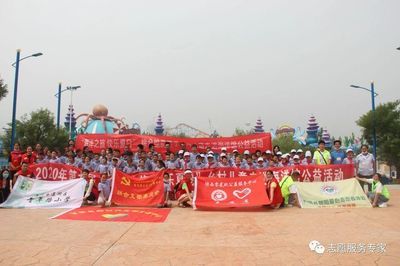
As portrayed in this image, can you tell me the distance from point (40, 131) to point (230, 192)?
1895 centimetres

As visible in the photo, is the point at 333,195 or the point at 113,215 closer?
the point at 113,215

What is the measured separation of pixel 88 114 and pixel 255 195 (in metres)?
39.5

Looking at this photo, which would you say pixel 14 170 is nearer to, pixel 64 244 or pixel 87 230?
pixel 87 230

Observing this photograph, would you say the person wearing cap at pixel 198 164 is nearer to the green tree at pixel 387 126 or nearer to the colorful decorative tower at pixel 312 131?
the green tree at pixel 387 126

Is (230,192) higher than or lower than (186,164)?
lower

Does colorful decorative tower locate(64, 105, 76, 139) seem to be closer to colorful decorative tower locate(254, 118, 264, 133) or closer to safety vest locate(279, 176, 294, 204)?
colorful decorative tower locate(254, 118, 264, 133)

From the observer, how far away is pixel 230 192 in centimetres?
992

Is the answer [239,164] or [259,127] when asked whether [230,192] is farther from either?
[259,127]

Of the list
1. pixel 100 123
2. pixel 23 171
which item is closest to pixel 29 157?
pixel 23 171

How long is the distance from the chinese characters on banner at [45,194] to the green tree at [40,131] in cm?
1520

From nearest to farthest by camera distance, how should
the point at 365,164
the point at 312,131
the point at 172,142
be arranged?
the point at 365,164 → the point at 172,142 → the point at 312,131

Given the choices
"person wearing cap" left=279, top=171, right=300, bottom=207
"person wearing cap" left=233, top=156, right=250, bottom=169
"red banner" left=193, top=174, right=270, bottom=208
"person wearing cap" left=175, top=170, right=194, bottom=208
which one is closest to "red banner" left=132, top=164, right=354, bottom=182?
"person wearing cap" left=233, top=156, right=250, bottom=169

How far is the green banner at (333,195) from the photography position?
10.0 m

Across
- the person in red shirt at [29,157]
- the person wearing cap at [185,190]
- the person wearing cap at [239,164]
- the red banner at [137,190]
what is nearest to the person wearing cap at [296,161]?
the person wearing cap at [239,164]
